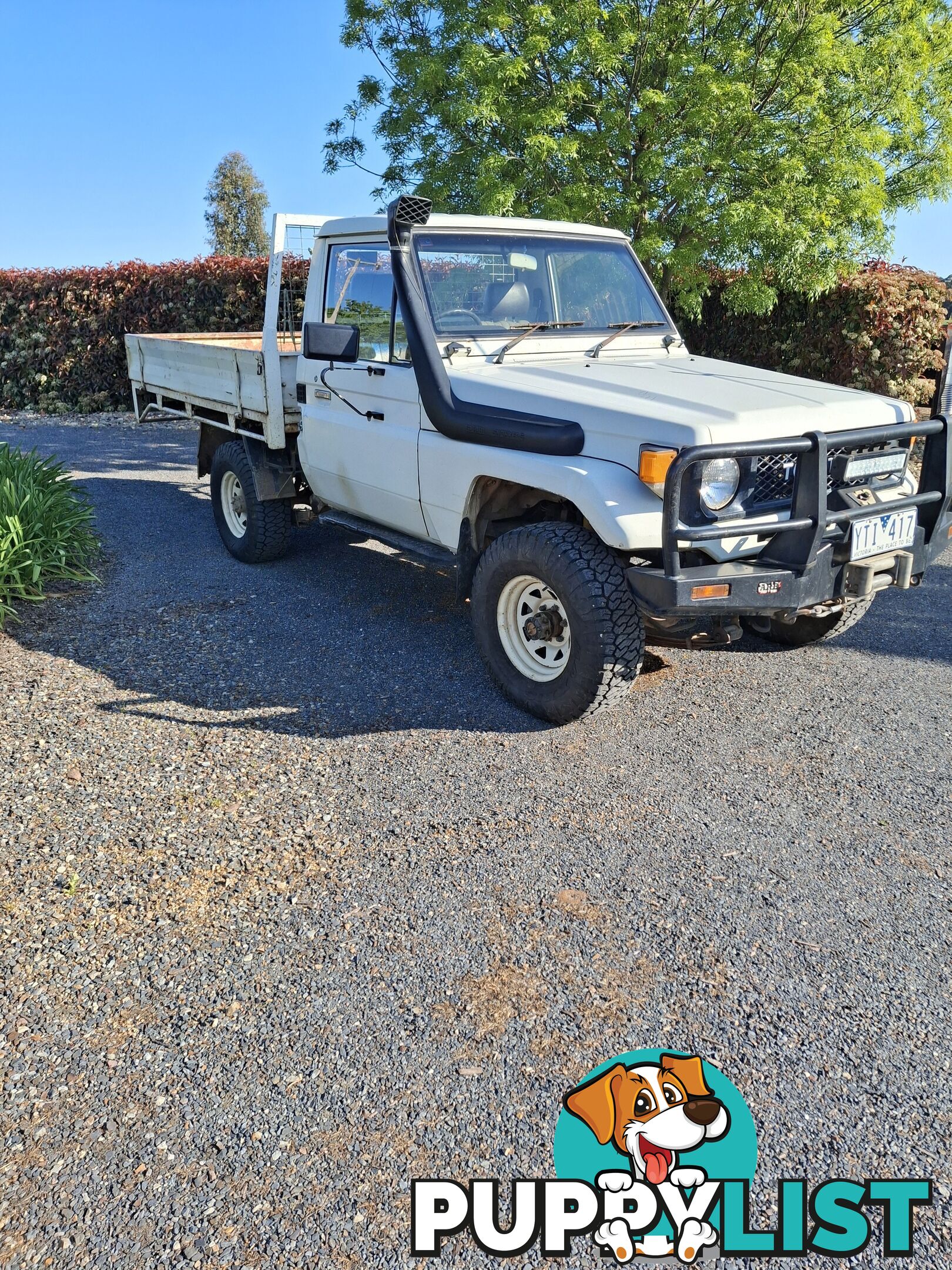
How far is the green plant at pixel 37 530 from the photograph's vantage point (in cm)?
605

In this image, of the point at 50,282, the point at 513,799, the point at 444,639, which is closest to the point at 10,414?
the point at 50,282

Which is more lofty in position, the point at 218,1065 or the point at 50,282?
the point at 50,282

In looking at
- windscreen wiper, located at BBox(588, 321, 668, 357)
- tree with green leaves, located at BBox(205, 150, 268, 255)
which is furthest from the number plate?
tree with green leaves, located at BBox(205, 150, 268, 255)

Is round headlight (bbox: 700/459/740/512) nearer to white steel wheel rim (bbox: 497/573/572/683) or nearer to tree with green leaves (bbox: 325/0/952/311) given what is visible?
white steel wheel rim (bbox: 497/573/572/683)

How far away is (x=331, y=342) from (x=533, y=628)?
5.82ft

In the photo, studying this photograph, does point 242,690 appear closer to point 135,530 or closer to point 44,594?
point 44,594

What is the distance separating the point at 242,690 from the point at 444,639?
3.95 ft

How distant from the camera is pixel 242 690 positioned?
4.80m

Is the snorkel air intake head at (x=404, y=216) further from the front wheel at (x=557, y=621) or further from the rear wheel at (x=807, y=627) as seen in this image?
the rear wheel at (x=807, y=627)

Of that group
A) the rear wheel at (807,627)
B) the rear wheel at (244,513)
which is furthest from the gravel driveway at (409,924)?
the rear wheel at (244,513)

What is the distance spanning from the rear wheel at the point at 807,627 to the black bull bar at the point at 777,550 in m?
0.94

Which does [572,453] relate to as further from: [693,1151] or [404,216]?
[693,1151]

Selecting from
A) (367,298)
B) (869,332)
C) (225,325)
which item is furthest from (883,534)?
(225,325)

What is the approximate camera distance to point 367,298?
5.24 m
